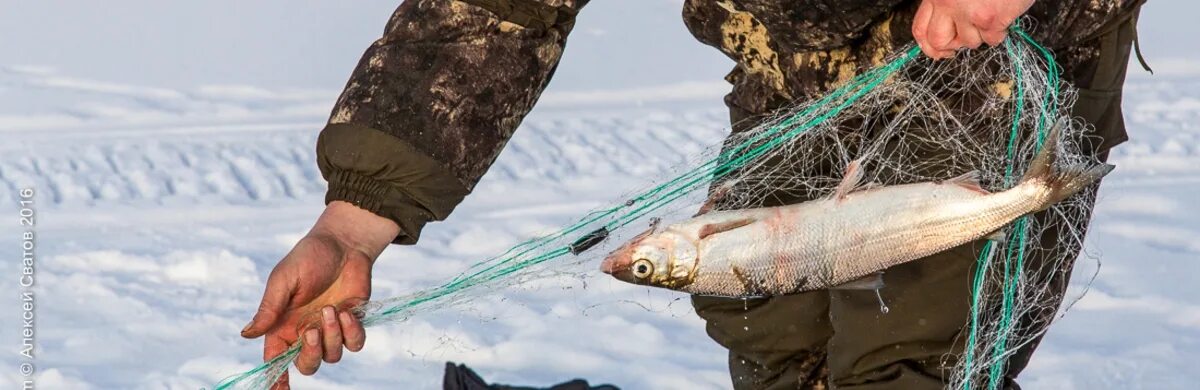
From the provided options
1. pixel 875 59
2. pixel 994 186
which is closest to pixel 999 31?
pixel 994 186

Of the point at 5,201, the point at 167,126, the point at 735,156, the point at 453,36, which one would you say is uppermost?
the point at 167,126

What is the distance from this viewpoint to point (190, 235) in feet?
15.9

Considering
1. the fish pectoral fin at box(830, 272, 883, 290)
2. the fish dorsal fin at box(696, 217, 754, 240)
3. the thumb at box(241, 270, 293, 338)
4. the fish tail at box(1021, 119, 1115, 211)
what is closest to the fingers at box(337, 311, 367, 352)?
the thumb at box(241, 270, 293, 338)

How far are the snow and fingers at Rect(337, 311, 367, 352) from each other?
0.93 ft

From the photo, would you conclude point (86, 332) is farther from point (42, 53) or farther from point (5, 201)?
point (42, 53)

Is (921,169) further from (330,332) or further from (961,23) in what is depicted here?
(330,332)

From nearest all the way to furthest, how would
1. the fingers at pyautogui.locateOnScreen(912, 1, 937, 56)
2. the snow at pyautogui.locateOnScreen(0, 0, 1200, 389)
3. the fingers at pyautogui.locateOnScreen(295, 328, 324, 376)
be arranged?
1. the fingers at pyautogui.locateOnScreen(912, 1, 937, 56)
2. the fingers at pyautogui.locateOnScreen(295, 328, 324, 376)
3. the snow at pyautogui.locateOnScreen(0, 0, 1200, 389)

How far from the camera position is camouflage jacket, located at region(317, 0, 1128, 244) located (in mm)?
2484

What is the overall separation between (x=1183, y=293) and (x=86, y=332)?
3270 mm

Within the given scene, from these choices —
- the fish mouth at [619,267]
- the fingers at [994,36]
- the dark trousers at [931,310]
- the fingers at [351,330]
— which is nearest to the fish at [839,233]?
the fish mouth at [619,267]

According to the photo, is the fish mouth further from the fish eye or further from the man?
the man

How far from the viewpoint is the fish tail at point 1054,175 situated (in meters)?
2.04

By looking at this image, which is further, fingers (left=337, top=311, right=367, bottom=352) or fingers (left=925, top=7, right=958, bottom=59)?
fingers (left=337, top=311, right=367, bottom=352)

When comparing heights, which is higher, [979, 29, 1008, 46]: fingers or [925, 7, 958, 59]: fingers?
[925, 7, 958, 59]: fingers
